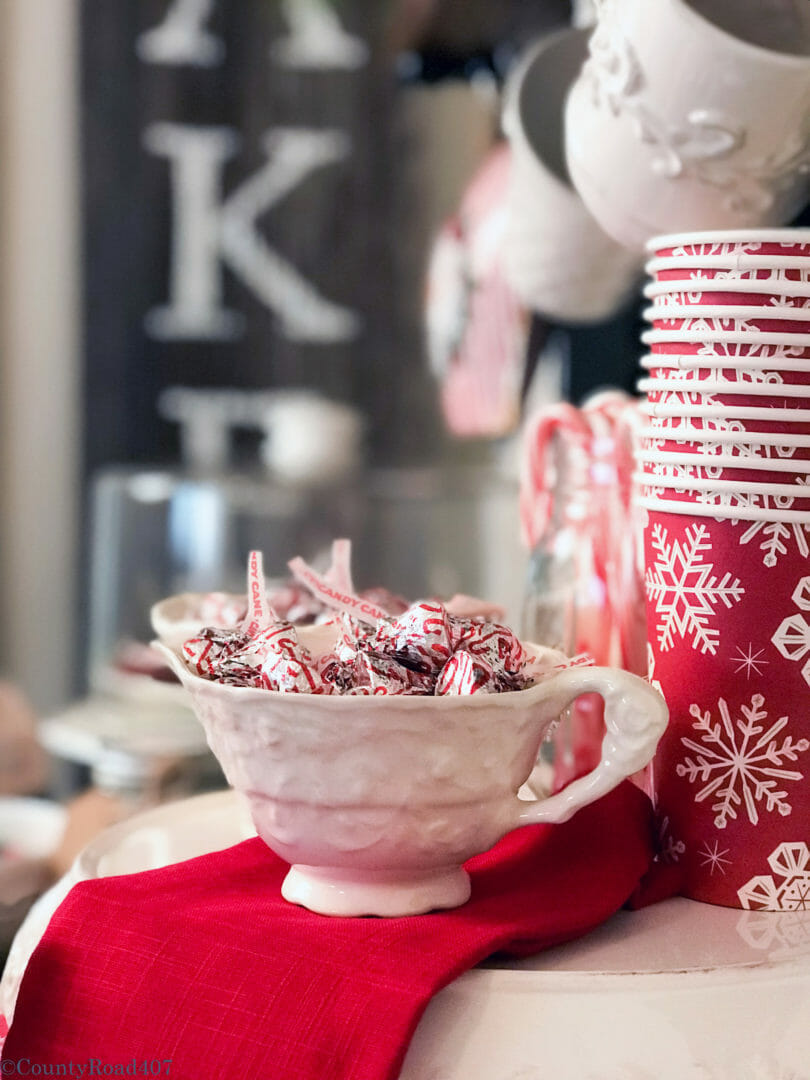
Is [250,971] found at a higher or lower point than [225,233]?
lower

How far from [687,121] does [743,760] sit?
368 millimetres

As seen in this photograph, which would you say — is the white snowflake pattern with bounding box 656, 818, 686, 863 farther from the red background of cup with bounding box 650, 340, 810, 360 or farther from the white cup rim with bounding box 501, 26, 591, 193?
the white cup rim with bounding box 501, 26, 591, 193

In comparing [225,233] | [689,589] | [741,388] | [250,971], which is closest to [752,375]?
[741,388]

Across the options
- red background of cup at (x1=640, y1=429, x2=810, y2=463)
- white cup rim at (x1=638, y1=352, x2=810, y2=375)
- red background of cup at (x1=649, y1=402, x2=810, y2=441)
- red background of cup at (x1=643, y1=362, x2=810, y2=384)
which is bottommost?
red background of cup at (x1=640, y1=429, x2=810, y2=463)

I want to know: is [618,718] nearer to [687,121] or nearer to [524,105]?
[687,121]

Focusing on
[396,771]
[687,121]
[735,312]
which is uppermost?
[687,121]

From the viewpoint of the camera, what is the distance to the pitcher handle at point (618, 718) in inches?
23.6

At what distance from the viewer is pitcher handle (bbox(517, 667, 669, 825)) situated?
601mm

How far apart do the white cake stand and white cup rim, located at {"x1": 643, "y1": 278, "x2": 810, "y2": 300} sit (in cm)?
32

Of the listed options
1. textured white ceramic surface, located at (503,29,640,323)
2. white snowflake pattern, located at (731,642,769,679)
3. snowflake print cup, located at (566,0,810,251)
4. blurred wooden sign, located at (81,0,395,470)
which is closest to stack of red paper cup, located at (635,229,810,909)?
white snowflake pattern, located at (731,642,769,679)

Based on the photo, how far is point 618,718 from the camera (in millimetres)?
606

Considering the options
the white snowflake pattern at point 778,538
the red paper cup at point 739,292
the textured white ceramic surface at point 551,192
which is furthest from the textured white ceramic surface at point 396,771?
the textured white ceramic surface at point 551,192

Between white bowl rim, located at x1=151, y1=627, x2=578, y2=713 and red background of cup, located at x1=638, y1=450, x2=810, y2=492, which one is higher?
red background of cup, located at x1=638, y1=450, x2=810, y2=492

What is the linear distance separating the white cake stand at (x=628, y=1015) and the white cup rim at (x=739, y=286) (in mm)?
325
